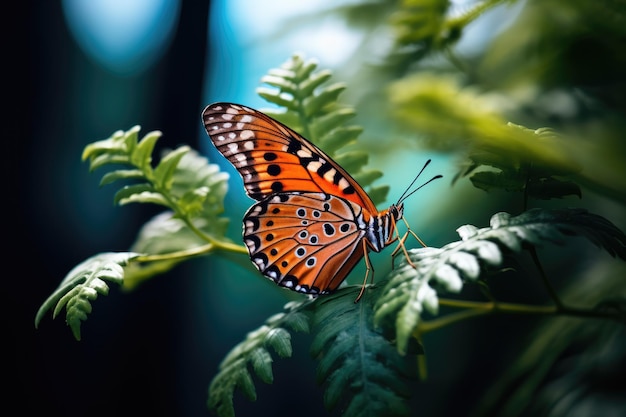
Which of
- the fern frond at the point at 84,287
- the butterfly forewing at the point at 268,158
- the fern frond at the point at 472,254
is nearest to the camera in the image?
the fern frond at the point at 472,254

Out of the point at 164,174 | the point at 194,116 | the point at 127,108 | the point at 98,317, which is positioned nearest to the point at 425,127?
the point at 164,174

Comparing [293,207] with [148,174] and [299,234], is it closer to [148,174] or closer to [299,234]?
[299,234]

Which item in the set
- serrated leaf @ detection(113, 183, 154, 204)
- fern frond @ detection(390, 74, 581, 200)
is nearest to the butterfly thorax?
fern frond @ detection(390, 74, 581, 200)

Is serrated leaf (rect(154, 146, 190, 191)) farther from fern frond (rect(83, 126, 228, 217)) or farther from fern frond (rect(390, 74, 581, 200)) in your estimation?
fern frond (rect(390, 74, 581, 200))

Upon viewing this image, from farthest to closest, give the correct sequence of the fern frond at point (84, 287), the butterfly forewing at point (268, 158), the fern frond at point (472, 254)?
the butterfly forewing at point (268, 158)
the fern frond at point (84, 287)
the fern frond at point (472, 254)

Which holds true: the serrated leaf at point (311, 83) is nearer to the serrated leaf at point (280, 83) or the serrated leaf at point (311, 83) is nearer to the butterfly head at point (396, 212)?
the serrated leaf at point (280, 83)

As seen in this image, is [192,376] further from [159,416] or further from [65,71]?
[65,71]

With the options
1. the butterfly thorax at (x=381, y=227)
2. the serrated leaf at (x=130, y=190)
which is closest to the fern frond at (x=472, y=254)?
the butterfly thorax at (x=381, y=227)
